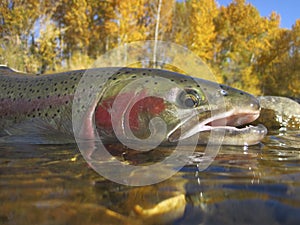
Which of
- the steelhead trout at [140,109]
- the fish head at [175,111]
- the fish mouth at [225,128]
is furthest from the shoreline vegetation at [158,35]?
the fish mouth at [225,128]

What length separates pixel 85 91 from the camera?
2588 millimetres

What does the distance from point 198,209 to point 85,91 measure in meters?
1.84

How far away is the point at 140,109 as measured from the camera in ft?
7.35

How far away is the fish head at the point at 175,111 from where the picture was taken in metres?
2.14

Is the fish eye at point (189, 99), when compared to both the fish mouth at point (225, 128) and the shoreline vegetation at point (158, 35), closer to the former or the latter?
the fish mouth at point (225, 128)

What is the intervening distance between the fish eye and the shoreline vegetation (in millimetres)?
11840

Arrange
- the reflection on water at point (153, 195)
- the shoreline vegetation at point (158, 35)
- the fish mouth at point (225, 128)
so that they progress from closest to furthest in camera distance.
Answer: the reflection on water at point (153, 195)
the fish mouth at point (225, 128)
the shoreline vegetation at point (158, 35)

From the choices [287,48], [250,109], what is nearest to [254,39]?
[287,48]

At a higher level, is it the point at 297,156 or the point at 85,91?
the point at 85,91

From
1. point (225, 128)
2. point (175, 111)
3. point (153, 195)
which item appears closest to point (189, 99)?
point (175, 111)

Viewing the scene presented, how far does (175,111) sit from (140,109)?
0.94 ft

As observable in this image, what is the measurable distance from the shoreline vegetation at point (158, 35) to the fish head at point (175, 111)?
11500mm

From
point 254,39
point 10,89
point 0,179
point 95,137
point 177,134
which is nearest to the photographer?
point 0,179

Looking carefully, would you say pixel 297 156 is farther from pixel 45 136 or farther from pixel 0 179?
pixel 45 136
